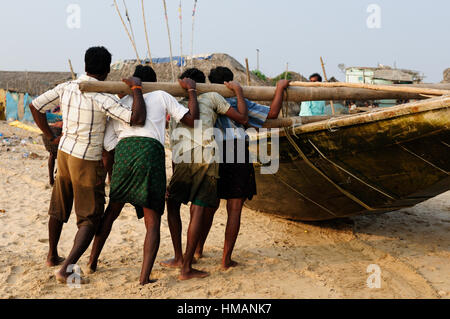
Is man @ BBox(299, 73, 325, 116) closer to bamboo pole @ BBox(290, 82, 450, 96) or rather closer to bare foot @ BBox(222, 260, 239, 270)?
bamboo pole @ BBox(290, 82, 450, 96)

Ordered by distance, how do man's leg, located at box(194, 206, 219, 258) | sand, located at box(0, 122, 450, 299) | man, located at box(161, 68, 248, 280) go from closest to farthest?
sand, located at box(0, 122, 450, 299)
man, located at box(161, 68, 248, 280)
man's leg, located at box(194, 206, 219, 258)

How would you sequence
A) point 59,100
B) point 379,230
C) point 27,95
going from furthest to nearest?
point 27,95
point 379,230
point 59,100

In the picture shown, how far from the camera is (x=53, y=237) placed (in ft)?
9.45

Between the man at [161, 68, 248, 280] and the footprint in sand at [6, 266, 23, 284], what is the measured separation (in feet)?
3.46

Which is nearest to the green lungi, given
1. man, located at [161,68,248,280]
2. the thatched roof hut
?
man, located at [161,68,248,280]

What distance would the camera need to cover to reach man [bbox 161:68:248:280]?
2775 mm

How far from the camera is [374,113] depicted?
2.77 meters

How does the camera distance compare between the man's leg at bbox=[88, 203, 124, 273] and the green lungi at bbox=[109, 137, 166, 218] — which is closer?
the green lungi at bbox=[109, 137, 166, 218]

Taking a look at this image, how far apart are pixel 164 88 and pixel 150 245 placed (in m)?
Answer: 1.03

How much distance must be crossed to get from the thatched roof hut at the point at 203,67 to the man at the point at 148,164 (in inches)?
392

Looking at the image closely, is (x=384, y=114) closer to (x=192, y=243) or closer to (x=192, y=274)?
(x=192, y=243)

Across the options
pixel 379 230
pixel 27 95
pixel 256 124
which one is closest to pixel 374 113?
pixel 256 124

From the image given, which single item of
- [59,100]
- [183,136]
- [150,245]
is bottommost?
[150,245]
